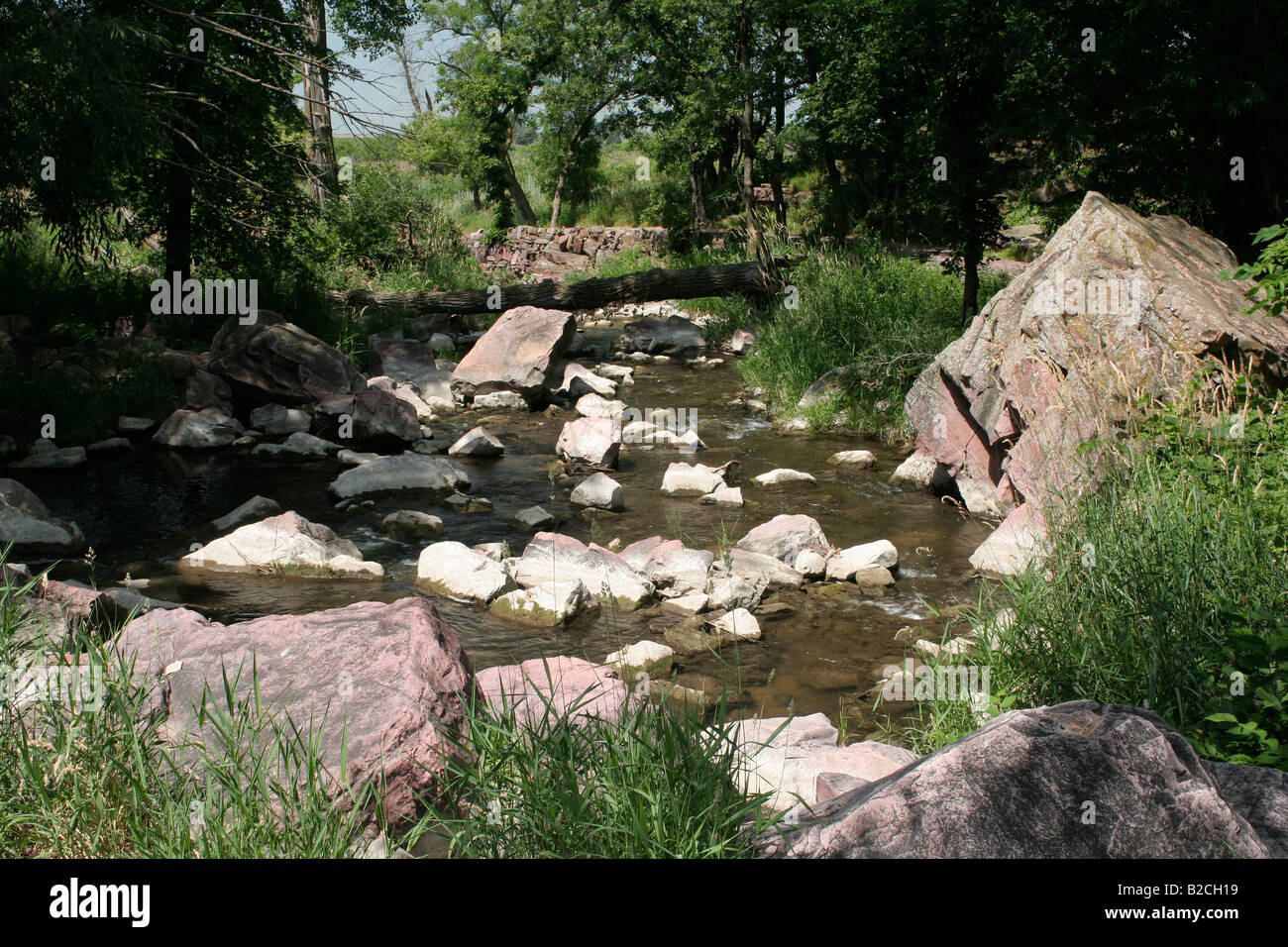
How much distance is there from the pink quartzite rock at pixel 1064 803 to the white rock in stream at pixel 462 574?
159 inches

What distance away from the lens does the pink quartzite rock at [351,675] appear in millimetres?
2947

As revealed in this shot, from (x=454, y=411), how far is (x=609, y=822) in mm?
11036

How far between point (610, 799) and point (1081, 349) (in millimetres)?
5084

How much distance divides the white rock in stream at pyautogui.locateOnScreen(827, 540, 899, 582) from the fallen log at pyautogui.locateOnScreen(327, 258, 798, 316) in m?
10.8

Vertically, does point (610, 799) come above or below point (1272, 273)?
below

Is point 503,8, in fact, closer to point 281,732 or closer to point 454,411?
point 454,411

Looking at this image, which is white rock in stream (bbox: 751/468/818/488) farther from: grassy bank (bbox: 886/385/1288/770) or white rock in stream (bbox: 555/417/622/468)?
grassy bank (bbox: 886/385/1288/770)

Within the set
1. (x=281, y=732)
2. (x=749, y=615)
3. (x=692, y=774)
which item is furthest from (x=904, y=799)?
(x=749, y=615)

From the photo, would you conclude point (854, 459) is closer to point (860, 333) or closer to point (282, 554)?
point (860, 333)

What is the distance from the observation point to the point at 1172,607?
136 inches

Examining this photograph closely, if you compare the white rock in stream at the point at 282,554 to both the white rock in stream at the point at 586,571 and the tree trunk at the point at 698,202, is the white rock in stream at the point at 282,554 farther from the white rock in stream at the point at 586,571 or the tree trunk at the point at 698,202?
the tree trunk at the point at 698,202

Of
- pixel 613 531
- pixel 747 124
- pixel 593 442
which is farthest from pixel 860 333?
pixel 747 124

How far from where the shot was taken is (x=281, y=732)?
2.70m

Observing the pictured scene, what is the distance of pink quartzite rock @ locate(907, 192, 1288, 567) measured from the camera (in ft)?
16.5
